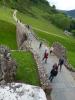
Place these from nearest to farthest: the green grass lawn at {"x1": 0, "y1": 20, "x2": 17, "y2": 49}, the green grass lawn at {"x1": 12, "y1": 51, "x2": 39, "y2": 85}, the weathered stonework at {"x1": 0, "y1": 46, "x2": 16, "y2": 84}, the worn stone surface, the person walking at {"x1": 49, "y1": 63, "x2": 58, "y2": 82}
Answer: the worn stone surface, the weathered stonework at {"x1": 0, "y1": 46, "x2": 16, "y2": 84}, the green grass lawn at {"x1": 12, "y1": 51, "x2": 39, "y2": 85}, the person walking at {"x1": 49, "y1": 63, "x2": 58, "y2": 82}, the green grass lawn at {"x1": 0, "y1": 20, "x2": 17, "y2": 49}

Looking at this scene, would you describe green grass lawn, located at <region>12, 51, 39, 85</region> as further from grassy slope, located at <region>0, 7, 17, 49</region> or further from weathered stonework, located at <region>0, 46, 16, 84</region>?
grassy slope, located at <region>0, 7, 17, 49</region>

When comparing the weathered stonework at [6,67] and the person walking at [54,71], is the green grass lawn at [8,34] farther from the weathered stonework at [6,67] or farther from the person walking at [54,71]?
the weathered stonework at [6,67]

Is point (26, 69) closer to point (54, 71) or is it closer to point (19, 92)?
point (54, 71)

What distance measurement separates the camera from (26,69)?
33.3 meters

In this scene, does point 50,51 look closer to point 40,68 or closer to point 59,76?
point 59,76

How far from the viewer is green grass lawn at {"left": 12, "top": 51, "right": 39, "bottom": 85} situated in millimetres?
30716

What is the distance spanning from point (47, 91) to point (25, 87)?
1084 centimetres

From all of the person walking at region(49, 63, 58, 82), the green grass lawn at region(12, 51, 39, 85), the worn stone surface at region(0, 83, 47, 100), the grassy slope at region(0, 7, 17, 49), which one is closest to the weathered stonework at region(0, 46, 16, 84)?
the green grass lawn at region(12, 51, 39, 85)

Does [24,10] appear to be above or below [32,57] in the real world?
below

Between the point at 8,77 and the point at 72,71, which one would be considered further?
the point at 72,71

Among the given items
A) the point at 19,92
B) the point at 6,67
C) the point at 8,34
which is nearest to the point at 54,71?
the point at 6,67

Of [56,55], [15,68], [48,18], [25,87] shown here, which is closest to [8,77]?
[15,68]

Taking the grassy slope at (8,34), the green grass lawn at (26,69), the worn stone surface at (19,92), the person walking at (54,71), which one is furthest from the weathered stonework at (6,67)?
the grassy slope at (8,34)

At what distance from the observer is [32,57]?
37.7 meters
